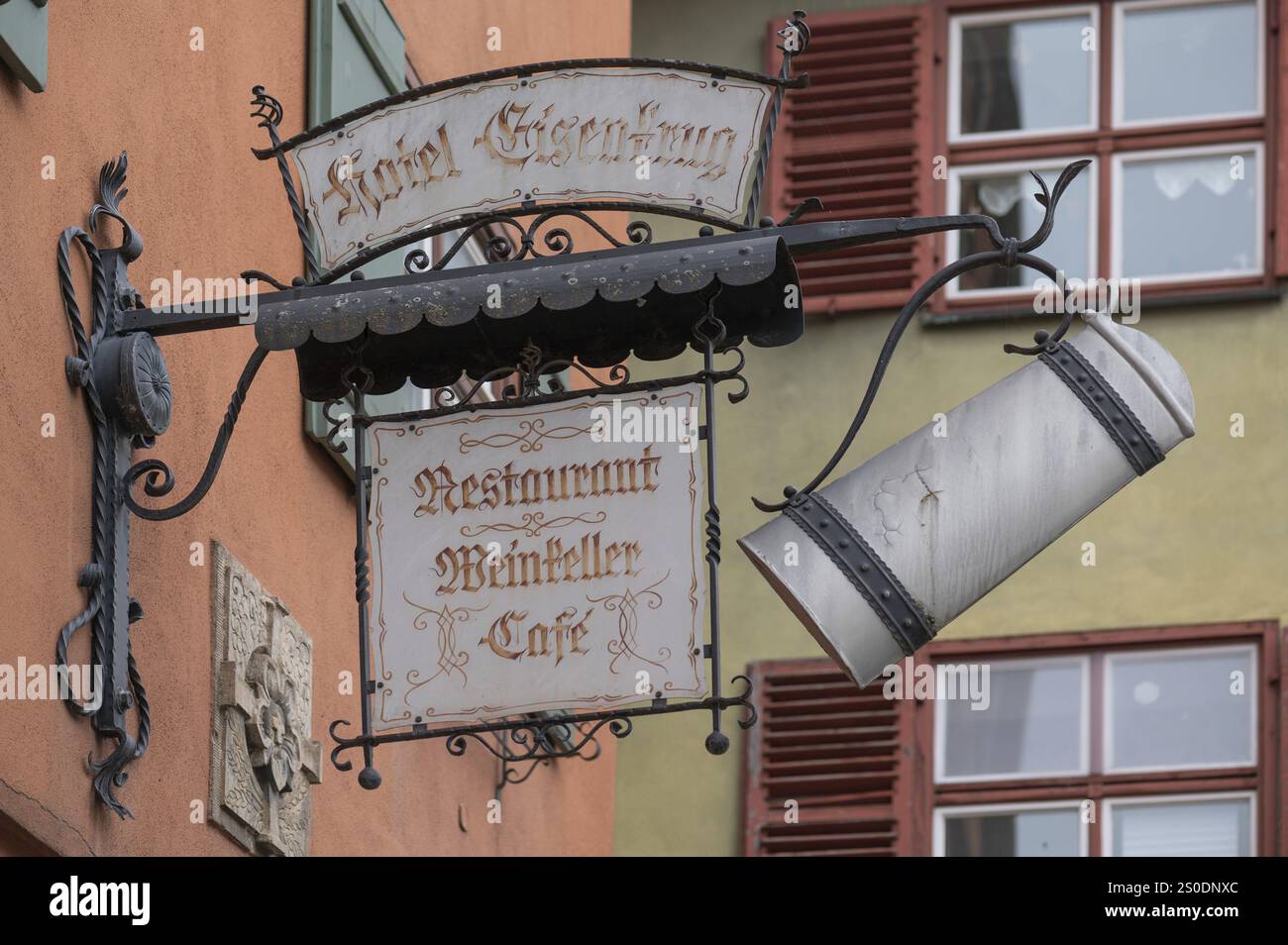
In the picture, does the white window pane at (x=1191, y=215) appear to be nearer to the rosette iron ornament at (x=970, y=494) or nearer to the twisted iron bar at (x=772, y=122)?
the rosette iron ornament at (x=970, y=494)

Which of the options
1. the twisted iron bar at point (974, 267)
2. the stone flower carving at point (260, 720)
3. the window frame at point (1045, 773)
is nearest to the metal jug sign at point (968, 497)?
the twisted iron bar at point (974, 267)

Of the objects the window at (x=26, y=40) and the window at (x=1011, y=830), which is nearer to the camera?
the window at (x=26, y=40)

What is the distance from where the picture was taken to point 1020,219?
13602 mm

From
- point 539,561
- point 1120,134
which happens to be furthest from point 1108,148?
point 539,561

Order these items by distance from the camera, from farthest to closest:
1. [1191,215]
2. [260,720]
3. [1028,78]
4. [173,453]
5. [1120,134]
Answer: [1028,78]
[1120,134]
[1191,215]
[260,720]
[173,453]

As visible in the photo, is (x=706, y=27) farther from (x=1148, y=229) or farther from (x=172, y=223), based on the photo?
(x=172, y=223)

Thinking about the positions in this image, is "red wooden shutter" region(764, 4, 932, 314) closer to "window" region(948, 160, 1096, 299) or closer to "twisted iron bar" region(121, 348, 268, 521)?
"window" region(948, 160, 1096, 299)

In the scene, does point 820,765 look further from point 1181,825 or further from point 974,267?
point 974,267

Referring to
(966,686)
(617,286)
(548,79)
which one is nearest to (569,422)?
(617,286)

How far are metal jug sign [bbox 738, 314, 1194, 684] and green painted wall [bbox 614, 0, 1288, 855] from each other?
19.9 ft

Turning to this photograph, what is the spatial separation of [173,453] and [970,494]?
71.9 inches

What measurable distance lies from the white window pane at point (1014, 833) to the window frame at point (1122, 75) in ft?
10.6

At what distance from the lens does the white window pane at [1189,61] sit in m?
13.5

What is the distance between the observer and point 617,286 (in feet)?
19.9
